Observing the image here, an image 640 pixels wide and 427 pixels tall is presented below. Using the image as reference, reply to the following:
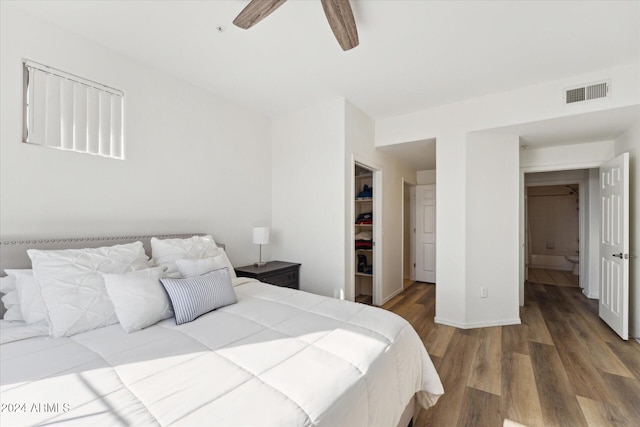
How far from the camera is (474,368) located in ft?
7.59

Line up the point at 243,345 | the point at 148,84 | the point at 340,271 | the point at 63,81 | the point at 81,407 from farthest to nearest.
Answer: the point at 340,271 < the point at 148,84 < the point at 63,81 < the point at 243,345 < the point at 81,407

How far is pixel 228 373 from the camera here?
1.05 meters

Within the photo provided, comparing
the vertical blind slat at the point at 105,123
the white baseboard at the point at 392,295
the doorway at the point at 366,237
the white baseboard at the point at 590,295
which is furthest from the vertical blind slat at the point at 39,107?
the white baseboard at the point at 590,295

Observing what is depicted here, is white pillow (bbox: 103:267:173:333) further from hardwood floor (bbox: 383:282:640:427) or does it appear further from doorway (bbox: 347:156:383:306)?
doorway (bbox: 347:156:383:306)

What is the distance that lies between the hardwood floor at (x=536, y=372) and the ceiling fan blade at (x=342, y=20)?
2.45 metres

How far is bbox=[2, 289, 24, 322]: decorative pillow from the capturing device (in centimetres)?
154

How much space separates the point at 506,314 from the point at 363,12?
345 cm

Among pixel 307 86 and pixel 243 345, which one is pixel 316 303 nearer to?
pixel 243 345

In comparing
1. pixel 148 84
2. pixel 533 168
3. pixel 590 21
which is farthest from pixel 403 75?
pixel 533 168

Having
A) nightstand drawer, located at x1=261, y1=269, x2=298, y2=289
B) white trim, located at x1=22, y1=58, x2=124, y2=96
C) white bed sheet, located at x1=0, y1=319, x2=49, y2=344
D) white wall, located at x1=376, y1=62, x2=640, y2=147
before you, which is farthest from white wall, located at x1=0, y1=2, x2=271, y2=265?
white wall, located at x1=376, y1=62, x2=640, y2=147

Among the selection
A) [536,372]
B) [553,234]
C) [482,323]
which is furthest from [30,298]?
[553,234]

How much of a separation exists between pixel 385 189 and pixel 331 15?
2.78m

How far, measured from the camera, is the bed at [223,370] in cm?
85

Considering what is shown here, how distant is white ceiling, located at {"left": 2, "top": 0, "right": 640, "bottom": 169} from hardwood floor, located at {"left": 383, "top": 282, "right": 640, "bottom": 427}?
2581 mm
